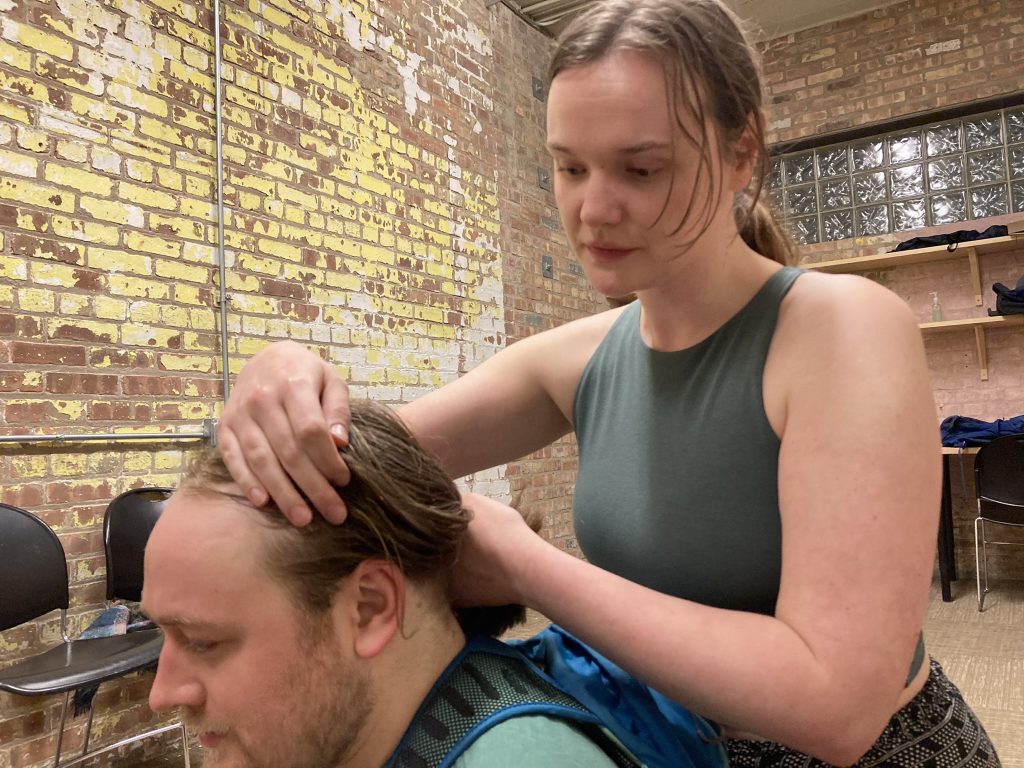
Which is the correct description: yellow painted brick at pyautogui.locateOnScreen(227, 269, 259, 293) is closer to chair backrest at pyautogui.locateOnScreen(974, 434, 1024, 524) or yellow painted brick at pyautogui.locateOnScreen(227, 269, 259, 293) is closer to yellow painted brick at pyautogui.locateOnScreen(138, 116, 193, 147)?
yellow painted brick at pyautogui.locateOnScreen(138, 116, 193, 147)

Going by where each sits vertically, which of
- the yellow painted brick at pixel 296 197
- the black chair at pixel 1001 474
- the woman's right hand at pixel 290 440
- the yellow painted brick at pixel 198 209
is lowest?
the black chair at pixel 1001 474

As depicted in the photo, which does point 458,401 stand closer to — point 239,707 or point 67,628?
point 239,707

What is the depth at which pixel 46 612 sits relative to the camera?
8.43 ft

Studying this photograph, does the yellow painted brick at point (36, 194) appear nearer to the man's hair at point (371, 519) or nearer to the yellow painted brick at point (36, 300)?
the yellow painted brick at point (36, 300)

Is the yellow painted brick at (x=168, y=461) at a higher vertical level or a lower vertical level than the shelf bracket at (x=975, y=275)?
lower

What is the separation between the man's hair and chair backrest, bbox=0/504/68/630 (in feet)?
6.66

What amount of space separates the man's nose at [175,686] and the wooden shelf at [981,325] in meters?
5.43

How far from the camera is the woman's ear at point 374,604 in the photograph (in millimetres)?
798

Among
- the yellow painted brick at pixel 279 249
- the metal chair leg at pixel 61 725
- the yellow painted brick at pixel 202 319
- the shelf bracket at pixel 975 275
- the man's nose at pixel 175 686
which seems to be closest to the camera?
the man's nose at pixel 175 686

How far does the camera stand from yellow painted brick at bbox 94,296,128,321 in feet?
9.15

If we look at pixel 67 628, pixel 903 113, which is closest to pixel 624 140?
pixel 67 628

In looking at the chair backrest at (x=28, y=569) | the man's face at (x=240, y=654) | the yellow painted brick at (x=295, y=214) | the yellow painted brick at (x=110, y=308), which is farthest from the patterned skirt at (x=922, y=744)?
the yellow painted brick at (x=295, y=214)

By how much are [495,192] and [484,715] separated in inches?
176

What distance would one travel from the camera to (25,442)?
8.50 feet
